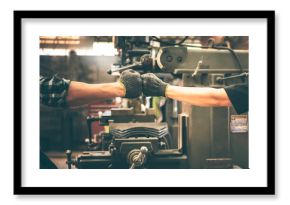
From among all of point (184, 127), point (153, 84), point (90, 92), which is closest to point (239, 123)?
point (184, 127)

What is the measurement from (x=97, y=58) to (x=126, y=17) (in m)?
0.30

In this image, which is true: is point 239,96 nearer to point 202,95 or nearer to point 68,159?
point 202,95

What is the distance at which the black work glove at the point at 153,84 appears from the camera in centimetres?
181

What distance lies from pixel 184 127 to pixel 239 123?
0.98 feet

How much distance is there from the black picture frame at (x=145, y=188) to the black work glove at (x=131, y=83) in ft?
0.96

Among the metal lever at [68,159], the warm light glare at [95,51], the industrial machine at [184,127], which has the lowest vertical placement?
the metal lever at [68,159]

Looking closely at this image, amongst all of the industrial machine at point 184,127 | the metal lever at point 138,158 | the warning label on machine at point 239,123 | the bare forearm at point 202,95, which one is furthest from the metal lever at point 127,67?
the warning label on machine at point 239,123

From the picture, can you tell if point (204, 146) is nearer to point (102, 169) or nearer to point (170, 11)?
point (102, 169)

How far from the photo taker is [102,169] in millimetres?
1753

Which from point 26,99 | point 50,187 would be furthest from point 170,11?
point 50,187

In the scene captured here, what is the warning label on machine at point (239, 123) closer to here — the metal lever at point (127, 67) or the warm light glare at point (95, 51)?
the metal lever at point (127, 67)

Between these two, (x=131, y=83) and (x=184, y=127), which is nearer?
(x=131, y=83)

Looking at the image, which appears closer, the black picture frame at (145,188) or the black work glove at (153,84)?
the black picture frame at (145,188)

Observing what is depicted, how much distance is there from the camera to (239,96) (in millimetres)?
1786
